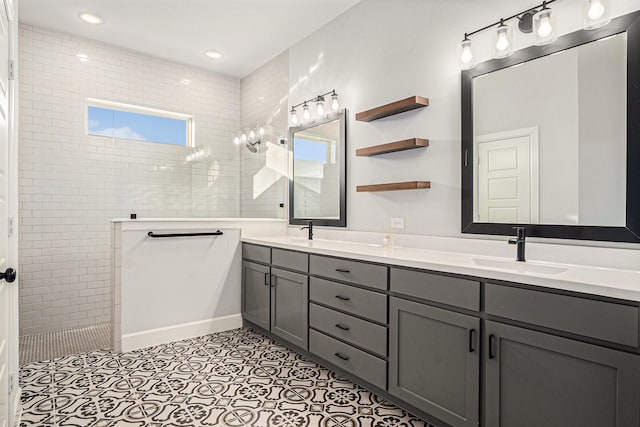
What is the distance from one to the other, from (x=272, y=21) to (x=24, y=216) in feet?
9.72

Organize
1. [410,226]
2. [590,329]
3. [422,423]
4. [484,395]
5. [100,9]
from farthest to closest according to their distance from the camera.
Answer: [100,9], [410,226], [422,423], [484,395], [590,329]

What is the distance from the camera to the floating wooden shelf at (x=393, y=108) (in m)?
2.64

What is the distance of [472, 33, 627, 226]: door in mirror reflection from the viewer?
179cm

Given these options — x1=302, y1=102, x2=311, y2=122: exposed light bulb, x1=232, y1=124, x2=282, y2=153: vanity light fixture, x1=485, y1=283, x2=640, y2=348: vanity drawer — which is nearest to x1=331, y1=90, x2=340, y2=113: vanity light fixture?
x1=302, y1=102, x2=311, y2=122: exposed light bulb

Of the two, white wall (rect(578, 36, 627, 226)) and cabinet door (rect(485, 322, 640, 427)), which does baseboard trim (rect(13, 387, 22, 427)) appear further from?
white wall (rect(578, 36, 627, 226))

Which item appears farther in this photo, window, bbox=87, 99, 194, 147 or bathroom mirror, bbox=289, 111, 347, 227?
window, bbox=87, 99, 194, 147

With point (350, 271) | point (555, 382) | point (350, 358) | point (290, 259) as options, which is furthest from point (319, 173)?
point (555, 382)

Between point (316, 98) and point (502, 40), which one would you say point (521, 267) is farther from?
point (316, 98)

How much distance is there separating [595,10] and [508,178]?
0.88 metres

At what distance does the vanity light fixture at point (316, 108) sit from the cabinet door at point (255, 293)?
150 centimetres

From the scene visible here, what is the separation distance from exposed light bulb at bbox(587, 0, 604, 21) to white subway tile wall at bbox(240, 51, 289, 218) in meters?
2.86

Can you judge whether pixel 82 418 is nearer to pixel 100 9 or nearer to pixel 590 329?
pixel 590 329

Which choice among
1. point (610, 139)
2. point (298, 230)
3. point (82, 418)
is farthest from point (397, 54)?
point (82, 418)

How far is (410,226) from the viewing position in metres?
2.80
